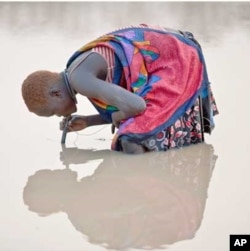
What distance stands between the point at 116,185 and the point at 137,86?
2.02 feet

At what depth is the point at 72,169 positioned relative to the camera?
12.4 ft

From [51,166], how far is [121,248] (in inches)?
44.4

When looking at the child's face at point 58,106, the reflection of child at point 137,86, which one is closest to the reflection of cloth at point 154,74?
the reflection of child at point 137,86

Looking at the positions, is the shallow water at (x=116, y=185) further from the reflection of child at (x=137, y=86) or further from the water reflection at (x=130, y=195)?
the reflection of child at (x=137, y=86)

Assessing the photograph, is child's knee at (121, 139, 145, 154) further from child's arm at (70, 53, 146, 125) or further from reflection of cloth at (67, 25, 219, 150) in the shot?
child's arm at (70, 53, 146, 125)

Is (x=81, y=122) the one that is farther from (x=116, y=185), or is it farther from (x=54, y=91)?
(x=116, y=185)

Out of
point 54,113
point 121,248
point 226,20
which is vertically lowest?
point 121,248

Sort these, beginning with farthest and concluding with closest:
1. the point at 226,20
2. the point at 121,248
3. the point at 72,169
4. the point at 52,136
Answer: the point at 226,20, the point at 52,136, the point at 72,169, the point at 121,248

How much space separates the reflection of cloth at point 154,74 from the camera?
3883 mm

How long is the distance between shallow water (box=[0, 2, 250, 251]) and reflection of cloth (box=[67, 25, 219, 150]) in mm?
168

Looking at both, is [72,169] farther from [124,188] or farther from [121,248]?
[121,248]

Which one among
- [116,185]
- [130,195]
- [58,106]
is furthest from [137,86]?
[130,195]

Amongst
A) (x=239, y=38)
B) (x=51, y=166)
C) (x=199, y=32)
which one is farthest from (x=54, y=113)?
(x=199, y=32)

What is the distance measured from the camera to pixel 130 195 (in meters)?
3.34
